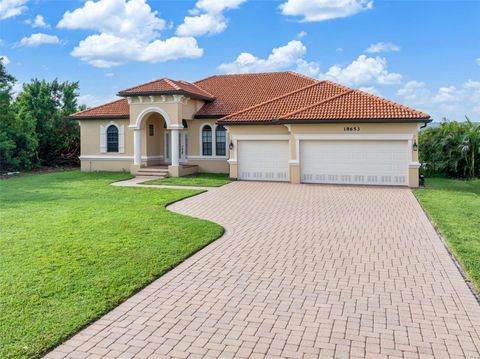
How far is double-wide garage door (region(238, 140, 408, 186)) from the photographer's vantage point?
809 inches

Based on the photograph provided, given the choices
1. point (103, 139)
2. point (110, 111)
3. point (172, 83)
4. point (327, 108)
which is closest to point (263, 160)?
point (327, 108)

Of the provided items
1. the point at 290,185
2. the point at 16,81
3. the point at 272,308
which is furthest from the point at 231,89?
the point at 272,308

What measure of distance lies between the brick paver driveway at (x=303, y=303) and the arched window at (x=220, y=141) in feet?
49.8

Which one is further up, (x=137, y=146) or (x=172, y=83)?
(x=172, y=83)

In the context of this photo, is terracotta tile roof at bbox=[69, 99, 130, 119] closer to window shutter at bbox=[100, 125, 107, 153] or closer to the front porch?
window shutter at bbox=[100, 125, 107, 153]

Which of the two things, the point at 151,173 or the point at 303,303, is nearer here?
the point at 303,303

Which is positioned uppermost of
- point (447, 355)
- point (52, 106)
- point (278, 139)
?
point (52, 106)

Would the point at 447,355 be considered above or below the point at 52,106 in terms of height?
below

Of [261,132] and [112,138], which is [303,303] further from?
[112,138]

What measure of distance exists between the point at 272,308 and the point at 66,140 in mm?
30540

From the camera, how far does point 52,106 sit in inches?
1374

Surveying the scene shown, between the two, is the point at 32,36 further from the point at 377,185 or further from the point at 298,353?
the point at 298,353

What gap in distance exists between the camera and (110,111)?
91.0 feet

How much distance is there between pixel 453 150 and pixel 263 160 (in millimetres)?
11518
